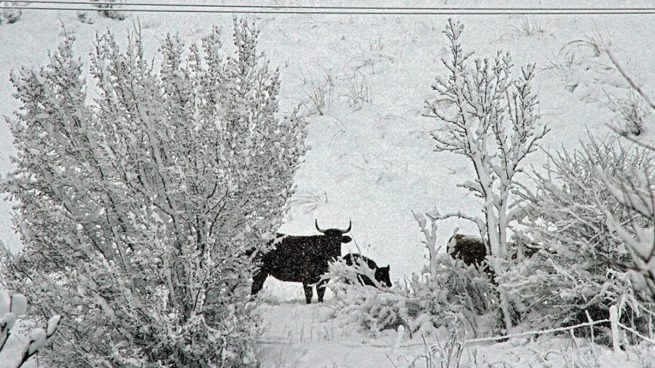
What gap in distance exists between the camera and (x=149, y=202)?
3430mm

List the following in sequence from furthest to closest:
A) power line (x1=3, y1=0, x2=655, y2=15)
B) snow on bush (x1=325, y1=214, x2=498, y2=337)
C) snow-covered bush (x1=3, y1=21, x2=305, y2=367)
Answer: power line (x1=3, y1=0, x2=655, y2=15) < snow on bush (x1=325, y1=214, x2=498, y2=337) < snow-covered bush (x1=3, y1=21, x2=305, y2=367)

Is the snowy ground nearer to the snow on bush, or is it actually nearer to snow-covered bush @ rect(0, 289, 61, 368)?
the snow on bush

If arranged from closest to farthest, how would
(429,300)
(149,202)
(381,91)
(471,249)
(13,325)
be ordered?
(13,325)
(149,202)
(429,300)
(471,249)
(381,91)

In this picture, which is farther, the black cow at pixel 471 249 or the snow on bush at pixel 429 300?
the black cow at pixel 471 249

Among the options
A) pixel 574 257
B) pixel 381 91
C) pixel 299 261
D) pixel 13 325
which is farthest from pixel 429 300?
pixel 381 91

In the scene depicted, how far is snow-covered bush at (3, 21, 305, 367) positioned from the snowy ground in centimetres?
111

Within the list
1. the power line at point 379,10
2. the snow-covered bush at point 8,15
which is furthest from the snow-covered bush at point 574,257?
the snow-covered bush at point 8,15

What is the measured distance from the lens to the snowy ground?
7.45 meters

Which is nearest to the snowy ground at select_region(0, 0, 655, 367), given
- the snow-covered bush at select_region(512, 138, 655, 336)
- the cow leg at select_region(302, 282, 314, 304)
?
the cow leg at select_region(302, 282, 314, 304)

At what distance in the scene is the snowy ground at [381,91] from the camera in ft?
24.5

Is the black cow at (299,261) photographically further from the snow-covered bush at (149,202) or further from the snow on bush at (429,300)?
the snow-covered bush at (149,202)

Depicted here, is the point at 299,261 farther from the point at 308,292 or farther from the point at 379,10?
the point at 379,10

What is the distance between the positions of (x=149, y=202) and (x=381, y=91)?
Answer: 712cm

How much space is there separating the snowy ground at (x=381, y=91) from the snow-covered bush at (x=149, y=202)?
1110 mm
